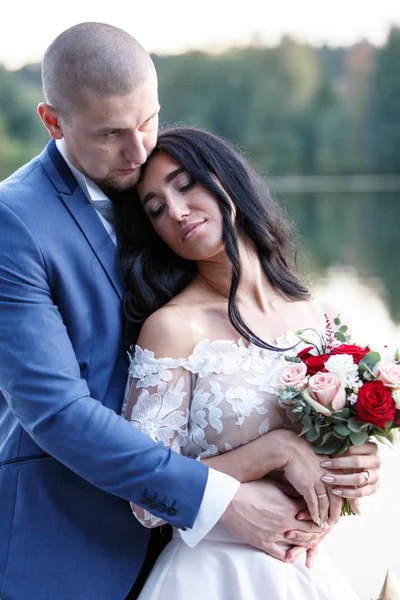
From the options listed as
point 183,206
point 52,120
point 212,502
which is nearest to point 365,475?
point 212,502

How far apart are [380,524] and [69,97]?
4.07 metres

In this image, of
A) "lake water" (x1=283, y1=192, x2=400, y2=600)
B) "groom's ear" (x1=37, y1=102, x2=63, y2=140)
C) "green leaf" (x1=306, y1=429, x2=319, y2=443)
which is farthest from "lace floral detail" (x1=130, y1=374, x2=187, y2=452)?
"lake water" (x1=283, y1=192, x2=400, y2=600)

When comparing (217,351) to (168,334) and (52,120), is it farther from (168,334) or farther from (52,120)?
(52,120)

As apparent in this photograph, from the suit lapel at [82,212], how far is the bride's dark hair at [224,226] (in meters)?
0.05

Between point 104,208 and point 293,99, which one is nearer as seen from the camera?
point 104,208

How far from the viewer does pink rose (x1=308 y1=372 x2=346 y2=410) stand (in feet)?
7.42

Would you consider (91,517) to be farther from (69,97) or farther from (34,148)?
(34,148)

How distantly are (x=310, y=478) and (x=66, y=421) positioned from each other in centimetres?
68

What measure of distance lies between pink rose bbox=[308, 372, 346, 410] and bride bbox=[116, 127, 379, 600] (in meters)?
0.17

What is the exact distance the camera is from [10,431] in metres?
2.46

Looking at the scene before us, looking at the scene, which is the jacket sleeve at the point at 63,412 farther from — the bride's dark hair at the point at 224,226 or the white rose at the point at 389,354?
the white rose at the point at 389,354

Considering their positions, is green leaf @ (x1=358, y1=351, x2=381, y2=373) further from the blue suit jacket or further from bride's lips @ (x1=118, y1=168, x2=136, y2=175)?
bride's lips @ (x1=118, y1=168, x2=136, y2=175)

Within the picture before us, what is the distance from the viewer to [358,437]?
229 cm

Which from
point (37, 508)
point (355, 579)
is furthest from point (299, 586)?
point (355, 579)
